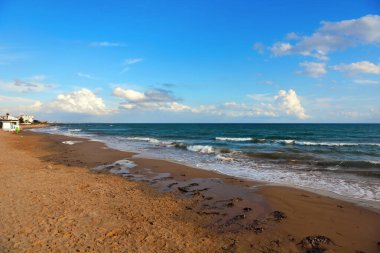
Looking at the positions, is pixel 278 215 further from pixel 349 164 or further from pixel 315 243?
pixel 349 164

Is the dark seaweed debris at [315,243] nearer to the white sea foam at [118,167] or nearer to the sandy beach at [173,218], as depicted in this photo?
the sandy beach at [173,218]

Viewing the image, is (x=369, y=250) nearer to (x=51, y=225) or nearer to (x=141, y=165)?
(x=51, y=225)

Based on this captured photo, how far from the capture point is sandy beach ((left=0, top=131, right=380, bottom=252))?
6.14 m

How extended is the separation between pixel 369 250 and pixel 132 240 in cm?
512

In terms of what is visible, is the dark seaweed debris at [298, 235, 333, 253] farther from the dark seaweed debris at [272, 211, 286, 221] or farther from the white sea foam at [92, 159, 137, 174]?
the white sea foam at [92, 159, 137, 174]

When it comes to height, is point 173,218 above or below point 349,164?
below

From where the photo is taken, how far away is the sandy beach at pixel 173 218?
242 inches

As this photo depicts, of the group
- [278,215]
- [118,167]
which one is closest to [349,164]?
[278,215]

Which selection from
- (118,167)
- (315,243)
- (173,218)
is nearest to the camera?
(315,243)

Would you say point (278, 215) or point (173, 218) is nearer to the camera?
point (173, 218)

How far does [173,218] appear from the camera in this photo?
7859mm

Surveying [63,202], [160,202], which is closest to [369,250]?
[160,202]

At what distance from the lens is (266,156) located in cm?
2298

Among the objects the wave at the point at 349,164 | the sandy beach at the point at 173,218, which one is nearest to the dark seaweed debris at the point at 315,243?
the sandy beach at the point at 173,218
